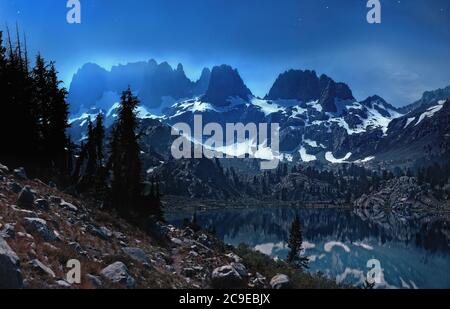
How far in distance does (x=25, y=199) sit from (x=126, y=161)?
919 inches

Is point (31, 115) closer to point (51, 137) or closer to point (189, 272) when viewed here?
point (51, 137)

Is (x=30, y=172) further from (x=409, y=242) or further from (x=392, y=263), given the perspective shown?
(x=409, y=242)

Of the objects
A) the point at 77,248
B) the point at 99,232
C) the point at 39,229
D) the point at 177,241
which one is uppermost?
the point at 39,229

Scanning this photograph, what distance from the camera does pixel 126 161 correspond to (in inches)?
2061

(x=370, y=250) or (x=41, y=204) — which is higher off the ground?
(x=41, y=204)

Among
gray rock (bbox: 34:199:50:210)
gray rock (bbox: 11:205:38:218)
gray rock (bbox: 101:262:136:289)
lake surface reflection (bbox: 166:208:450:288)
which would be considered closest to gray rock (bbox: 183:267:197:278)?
gray rock (bbox: 101:262:136:289)

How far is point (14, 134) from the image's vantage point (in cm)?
4759

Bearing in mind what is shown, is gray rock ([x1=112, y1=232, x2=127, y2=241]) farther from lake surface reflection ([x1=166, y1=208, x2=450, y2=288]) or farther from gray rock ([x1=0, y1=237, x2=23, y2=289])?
lake surface reflection ([x1=166, y1=208, x2=450, y2=288])

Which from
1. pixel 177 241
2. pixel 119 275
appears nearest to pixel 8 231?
pixel 119 275

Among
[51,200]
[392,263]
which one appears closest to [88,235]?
[51,200]

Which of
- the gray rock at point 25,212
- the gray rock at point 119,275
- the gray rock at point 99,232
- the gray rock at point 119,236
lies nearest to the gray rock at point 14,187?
the gray rock at point 25,212

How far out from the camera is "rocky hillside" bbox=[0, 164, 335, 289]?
772 inches

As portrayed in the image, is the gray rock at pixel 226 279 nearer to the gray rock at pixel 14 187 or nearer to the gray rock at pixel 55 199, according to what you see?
the gray rock at pixel 55 199
